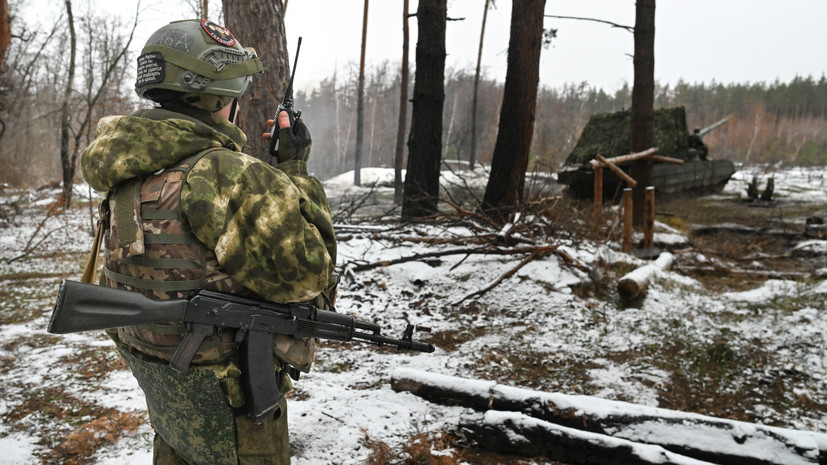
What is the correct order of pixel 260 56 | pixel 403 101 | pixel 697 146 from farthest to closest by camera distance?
pixel 403 101, pixel 697 146, pixel 260 56

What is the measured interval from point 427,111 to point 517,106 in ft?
6.17

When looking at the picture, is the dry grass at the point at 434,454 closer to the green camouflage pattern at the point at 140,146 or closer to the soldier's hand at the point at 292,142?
the soldier's hand at the point at 292,142

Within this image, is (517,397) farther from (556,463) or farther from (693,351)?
(693,351)

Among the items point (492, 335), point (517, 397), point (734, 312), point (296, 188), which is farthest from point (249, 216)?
point (734, 312)

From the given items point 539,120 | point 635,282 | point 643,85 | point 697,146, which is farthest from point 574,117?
point 635,282

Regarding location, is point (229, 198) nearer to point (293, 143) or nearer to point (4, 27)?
point (293, 143)

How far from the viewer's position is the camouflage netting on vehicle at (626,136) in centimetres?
1438

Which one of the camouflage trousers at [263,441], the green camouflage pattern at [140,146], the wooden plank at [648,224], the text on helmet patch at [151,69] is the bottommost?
the camouflage trousers at [263,441]

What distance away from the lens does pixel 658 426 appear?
286 cm

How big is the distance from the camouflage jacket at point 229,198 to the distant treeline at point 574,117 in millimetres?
34608

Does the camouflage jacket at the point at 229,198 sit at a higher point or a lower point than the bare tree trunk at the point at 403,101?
lower

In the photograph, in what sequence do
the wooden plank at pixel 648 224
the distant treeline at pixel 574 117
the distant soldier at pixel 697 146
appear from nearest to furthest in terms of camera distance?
the wooden plank at pixel 648 224
the distant soldier at pixel 697 146
the distant treeline at pixel 574 117

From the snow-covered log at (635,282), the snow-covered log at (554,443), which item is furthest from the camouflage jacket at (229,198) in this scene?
the snow-covered log at (635,282)

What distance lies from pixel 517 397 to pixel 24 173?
89.4 ft
